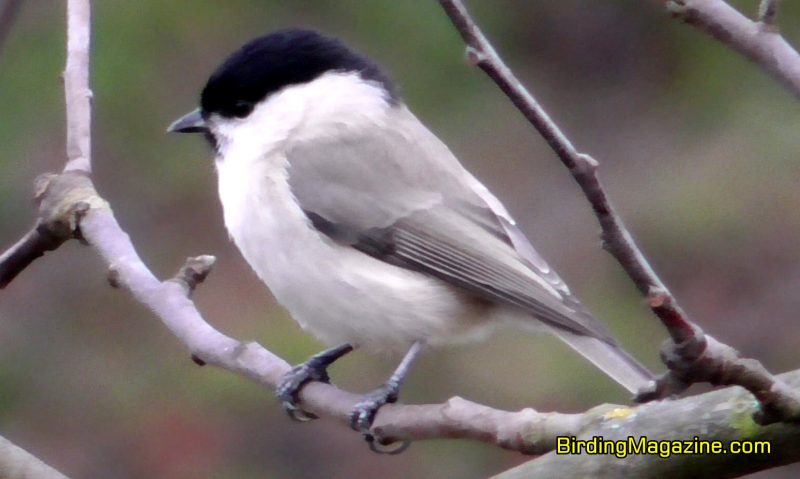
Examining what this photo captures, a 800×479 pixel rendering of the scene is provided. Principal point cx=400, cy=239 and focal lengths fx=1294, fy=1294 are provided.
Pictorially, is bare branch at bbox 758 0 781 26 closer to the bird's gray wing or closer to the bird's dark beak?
the bird's gray wing

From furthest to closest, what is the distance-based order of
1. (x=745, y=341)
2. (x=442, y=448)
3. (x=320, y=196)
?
1. (x=745, y=341)
2. (x=442, y=448)
3. (x=320, y=196)

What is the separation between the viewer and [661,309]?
1368mm

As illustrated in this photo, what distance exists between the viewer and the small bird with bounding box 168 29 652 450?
8.38 feet

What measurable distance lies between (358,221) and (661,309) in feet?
4.58

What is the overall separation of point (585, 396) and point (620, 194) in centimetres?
135

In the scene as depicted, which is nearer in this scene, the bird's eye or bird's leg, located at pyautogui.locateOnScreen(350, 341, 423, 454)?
bird's leg, located at pyautogui.locateOnScreen(350, 341, 423, 454)

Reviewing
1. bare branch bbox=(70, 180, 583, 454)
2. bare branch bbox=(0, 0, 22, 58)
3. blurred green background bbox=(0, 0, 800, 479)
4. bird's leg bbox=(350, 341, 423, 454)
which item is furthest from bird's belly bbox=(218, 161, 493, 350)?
blurred green background bbox=(0, 0, 800, 479)

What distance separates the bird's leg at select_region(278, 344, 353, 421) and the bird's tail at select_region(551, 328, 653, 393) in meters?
0.51

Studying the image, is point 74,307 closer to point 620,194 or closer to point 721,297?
point 620,194

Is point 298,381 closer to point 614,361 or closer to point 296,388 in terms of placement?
point 296,388

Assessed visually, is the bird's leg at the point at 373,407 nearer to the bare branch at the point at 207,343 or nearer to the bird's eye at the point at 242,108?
the bare branch at the point at 207,343

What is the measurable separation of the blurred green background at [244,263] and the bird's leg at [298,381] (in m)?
2.09

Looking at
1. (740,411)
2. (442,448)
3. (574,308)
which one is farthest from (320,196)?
(442,448)

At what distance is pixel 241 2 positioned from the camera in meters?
5.75
